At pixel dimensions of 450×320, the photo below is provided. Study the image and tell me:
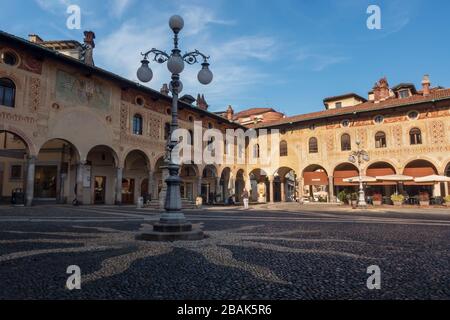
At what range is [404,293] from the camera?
2.75 m

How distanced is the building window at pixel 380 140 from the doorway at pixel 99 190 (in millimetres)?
22463

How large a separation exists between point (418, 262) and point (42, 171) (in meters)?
23.1

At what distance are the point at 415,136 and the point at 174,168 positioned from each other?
2502 centimetres

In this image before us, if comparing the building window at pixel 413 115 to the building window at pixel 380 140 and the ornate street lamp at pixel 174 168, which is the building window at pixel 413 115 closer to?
the building window at pixel 380 140

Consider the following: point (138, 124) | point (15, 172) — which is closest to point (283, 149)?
point (138, 124)

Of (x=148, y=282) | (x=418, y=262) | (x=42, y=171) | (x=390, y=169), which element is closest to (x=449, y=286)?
(x=418, y=262)

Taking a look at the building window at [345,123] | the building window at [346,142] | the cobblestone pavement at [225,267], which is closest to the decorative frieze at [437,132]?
the building window at [346,142]

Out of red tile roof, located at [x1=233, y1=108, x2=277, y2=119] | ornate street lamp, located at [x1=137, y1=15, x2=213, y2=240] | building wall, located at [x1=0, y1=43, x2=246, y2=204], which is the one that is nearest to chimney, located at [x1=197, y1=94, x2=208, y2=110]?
red tile roof, located at [x1=233, y1=108, x2=277, y2=119]

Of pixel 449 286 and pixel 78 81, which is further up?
pixel 78 81

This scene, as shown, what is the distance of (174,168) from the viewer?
6777mm

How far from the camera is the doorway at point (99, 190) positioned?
22.5 meters

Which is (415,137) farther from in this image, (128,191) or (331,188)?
(128,191)

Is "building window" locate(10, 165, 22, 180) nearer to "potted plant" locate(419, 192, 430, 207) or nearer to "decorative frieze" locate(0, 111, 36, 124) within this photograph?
"decorative frieze" locate(0, 111, 36, 124)
